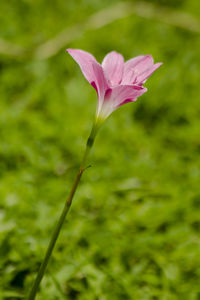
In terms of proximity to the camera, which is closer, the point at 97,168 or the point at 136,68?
the point at 136,68

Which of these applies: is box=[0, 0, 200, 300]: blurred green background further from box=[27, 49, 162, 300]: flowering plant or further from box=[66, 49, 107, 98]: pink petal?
box=[66, 49, 107, 98]: pink petal

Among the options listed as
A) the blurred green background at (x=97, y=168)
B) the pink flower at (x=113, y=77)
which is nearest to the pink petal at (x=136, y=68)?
the pink flower at (x=113, y=77)

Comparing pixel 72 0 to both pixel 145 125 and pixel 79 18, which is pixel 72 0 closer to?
pixel 79 18

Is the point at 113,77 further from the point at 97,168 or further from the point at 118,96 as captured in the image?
the point at 97,168

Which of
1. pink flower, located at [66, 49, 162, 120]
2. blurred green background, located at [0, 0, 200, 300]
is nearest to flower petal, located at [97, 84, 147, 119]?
pink flower, located at [66, 49, 162, 120]

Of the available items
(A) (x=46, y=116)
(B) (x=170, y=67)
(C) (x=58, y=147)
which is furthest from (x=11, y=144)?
(B) (x=170, y=67)

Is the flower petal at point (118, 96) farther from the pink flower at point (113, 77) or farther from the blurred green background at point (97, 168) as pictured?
the blurred green background at point (97, 168)

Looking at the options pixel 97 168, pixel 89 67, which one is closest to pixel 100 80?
pixel 89 67
